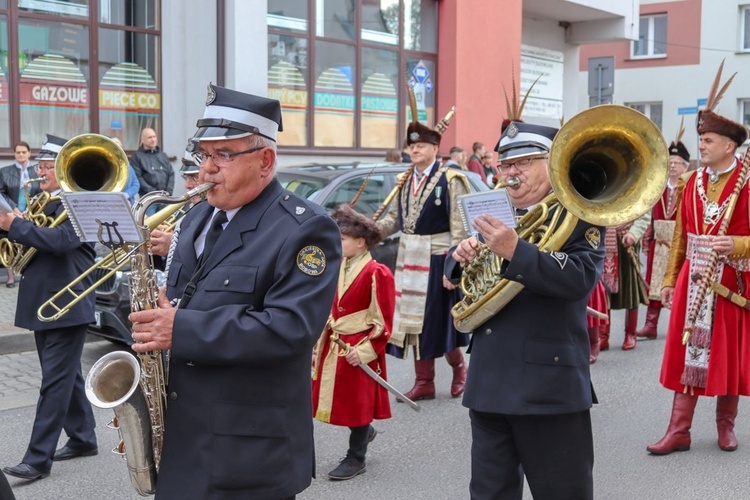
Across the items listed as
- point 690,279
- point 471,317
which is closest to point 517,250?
point 471,317

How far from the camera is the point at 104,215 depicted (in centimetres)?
295

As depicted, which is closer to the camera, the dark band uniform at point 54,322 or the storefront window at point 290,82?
the dark band uniform at point 54,322

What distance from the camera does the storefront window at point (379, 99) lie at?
662 inches

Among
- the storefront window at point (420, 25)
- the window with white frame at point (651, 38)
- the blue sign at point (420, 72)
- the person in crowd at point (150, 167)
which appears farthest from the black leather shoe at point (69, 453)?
the window with white frame at point (651, 38)

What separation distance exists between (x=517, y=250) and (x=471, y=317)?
0.43m

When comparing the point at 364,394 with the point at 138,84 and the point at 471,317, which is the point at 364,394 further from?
the point at 138,84

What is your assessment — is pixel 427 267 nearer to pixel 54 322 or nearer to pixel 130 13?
pixel 54 322

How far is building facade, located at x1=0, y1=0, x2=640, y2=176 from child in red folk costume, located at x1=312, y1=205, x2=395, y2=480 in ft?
24.7

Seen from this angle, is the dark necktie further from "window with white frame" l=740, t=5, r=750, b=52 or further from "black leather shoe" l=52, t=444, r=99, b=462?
"window with white frame" l=740, t=5, r=750, b=52

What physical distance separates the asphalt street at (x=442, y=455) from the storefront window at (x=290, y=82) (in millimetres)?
8445

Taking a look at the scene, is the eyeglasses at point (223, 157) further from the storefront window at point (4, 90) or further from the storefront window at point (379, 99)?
the storefront window at point (379, 99)

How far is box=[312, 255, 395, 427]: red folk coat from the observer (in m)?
5.12

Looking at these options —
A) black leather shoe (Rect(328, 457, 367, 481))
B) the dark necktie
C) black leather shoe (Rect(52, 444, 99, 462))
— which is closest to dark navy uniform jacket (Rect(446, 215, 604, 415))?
the dark necktie

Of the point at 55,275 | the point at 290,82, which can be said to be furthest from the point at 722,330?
the point at 290,82
